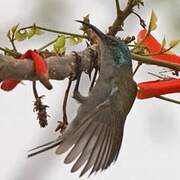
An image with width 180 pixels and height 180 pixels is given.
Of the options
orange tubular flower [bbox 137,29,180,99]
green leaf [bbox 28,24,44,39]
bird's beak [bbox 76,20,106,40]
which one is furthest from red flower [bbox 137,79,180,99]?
green leaf [bbox 28,24,44,39]

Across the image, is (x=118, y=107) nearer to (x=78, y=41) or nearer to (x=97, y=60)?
(x=78, y=41)

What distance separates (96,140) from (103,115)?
0.15 m

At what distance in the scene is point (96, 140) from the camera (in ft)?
3.46

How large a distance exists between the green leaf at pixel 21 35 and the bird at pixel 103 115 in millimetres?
133

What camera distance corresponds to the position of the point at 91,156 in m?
0.97

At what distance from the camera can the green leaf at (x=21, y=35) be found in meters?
1.00

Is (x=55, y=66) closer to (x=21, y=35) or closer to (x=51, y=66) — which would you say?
(x=51, y=66)

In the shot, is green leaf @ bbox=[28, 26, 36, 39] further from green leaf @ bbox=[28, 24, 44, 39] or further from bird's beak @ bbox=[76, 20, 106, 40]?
bird's beak @ bbox=[76, 20, 106, 40]

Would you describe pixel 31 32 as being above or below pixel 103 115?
above

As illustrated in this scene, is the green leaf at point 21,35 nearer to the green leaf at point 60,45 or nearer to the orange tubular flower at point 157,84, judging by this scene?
the green leaf at point 60,45

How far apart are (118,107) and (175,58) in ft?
0.92

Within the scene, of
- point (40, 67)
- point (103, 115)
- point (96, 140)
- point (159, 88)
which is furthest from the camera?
point (103, 115)

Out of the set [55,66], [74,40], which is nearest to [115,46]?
[74,40]

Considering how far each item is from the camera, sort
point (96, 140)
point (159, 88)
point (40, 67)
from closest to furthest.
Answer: point (40, 67)
point (159, 88)
point (96, 140)
